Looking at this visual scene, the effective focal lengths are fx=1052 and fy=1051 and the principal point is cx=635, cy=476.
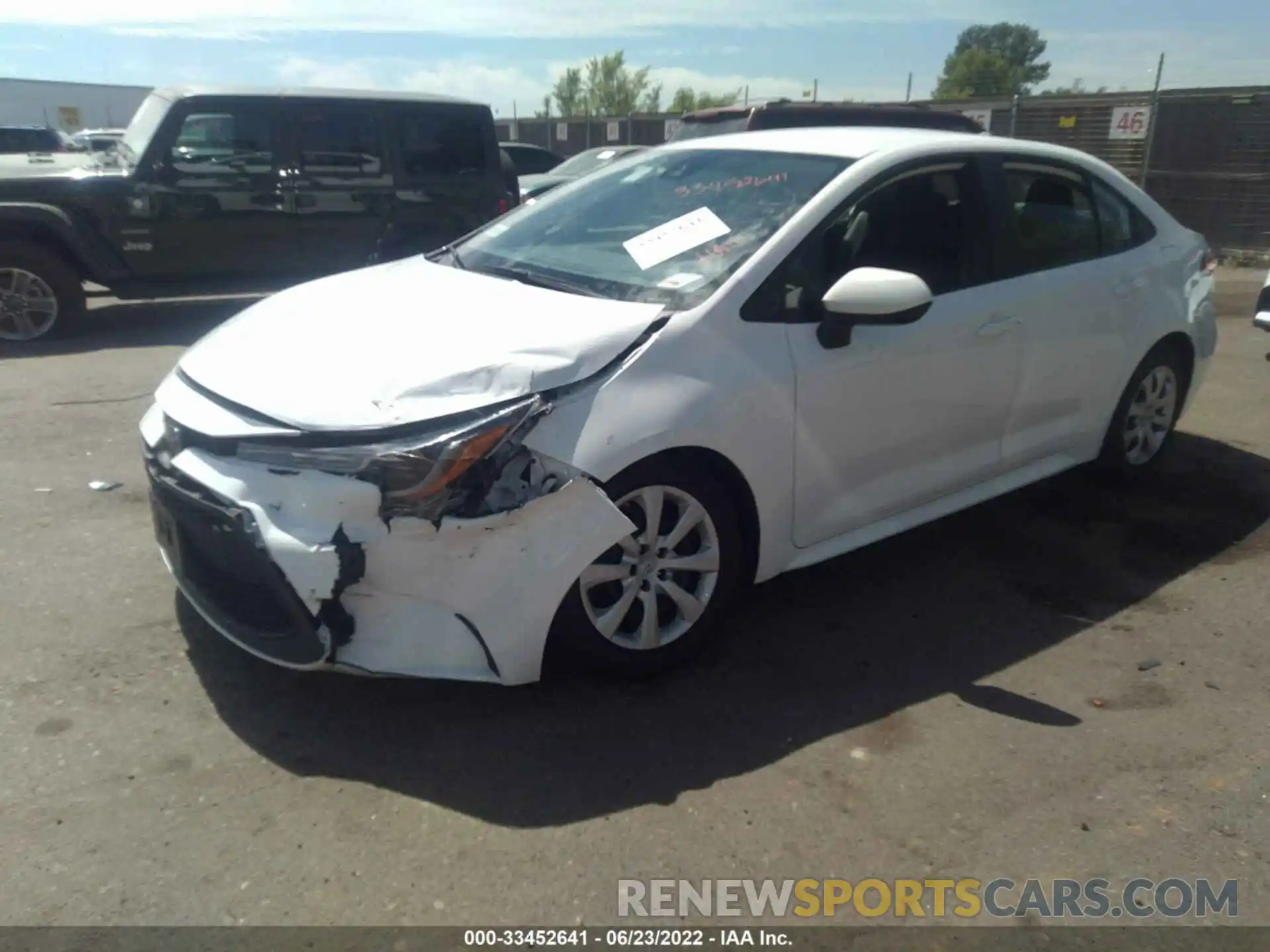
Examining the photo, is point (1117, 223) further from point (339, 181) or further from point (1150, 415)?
point (339, 181)

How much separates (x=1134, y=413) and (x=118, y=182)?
7525 mm

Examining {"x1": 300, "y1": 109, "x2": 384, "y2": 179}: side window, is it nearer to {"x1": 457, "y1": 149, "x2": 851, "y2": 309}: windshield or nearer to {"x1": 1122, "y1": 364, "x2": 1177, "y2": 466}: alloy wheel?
{"x1": 457, "y1": 149, "x2": 851, "y2": 309}: windshield

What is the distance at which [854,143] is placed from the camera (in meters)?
3.97

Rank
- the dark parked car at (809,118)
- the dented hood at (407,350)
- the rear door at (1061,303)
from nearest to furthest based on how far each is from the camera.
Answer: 1. the dented hood at (407,350)
2. the rear door at (1061,303)
3. the dark parked car at (809,118)

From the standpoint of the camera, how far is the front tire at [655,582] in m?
3.08

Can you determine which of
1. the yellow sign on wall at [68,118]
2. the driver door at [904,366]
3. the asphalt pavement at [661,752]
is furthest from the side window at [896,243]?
the yellow sign on wall at [68,118]

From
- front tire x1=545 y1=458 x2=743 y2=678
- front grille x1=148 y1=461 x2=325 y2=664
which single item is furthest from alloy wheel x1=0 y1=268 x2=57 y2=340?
front tire x1=545 y1=458 x2=743 y2=678

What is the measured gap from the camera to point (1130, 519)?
191 inches

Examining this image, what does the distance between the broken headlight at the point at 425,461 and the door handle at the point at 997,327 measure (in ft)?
6.68

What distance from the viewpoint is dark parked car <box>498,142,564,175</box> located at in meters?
16.8

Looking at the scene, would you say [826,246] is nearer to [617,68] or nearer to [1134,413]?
[1134,413]

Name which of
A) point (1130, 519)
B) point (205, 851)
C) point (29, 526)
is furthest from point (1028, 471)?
point (29, 526)

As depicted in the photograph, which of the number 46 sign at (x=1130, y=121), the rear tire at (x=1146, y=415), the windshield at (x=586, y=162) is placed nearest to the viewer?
the rear tire at (x=1146, y=415)

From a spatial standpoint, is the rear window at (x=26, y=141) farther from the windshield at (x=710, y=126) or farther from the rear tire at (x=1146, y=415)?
the rear tire at (x=1146, y=415)
